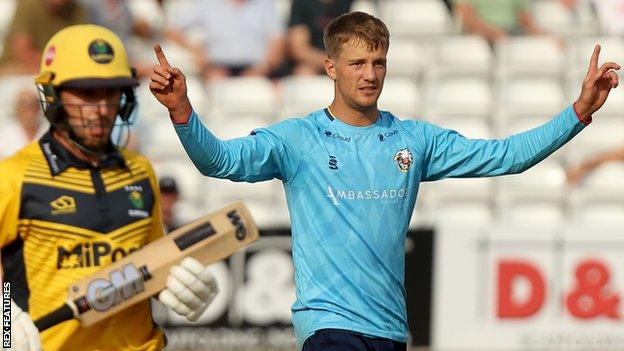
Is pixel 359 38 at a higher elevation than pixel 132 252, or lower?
higher

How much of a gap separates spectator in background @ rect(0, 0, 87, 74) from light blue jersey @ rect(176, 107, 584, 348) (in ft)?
18.3

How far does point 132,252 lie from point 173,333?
4.67 m

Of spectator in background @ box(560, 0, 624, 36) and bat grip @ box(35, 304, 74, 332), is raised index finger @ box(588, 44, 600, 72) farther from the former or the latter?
spectator in background @ box(560, 0, 624, 36)

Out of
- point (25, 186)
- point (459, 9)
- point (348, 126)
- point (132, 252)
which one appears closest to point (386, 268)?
point (348, 126)

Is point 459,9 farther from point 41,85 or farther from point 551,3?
point 41,85

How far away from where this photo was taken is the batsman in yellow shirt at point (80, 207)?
470 centimetres

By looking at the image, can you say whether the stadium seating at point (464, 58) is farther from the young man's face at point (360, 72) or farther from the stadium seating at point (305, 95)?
the young man's face at point (360, 72)

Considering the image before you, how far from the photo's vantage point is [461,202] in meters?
10.5

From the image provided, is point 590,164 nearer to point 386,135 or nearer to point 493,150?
point 493,150

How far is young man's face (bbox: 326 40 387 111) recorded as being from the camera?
15.3ft

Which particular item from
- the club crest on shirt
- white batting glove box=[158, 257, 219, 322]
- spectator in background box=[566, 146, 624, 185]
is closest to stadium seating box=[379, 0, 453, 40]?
spectator in background box=[566, 146, 624, 185]

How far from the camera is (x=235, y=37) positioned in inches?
421

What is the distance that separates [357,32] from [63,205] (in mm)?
1144

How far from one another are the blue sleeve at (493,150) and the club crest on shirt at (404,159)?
10 centimetres
